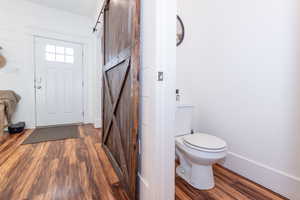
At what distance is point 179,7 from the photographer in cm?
199

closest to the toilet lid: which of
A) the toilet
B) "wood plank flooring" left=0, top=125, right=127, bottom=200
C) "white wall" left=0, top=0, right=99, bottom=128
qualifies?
the toilet

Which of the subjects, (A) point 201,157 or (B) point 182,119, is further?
(B) point 182,119

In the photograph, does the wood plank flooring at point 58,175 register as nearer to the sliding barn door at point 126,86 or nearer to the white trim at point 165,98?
the sliding barn door at point 126,86

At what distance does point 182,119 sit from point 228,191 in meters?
0.75

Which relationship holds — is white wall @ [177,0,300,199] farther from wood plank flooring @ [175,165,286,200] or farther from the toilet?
the toilet

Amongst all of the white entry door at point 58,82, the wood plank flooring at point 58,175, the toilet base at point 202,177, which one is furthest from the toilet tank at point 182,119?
the white entry door at point 58,82

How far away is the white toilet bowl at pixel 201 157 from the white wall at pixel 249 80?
1.34ft

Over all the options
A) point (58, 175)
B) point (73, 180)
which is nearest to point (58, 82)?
point (58, 175)

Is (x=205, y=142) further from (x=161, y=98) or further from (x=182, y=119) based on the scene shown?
(x=161, y=98)

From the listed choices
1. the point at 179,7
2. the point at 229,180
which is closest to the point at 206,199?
the point at 229,180

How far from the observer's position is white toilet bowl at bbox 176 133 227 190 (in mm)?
1180

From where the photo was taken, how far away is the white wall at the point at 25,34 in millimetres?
2760

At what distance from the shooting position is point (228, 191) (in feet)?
4.01

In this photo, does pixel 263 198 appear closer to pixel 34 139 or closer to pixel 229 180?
pixel 229 180
